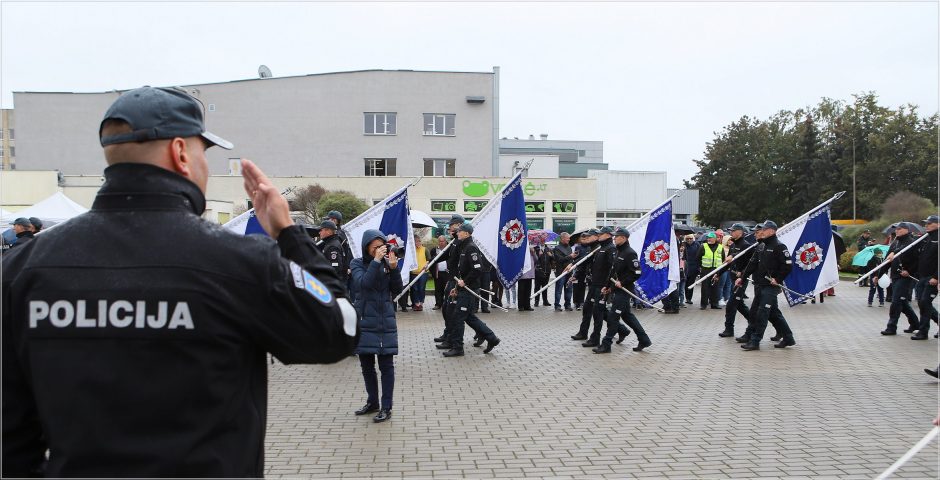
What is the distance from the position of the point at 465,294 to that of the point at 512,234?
65.1 inches

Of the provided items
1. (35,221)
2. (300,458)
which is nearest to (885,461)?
(300,458)

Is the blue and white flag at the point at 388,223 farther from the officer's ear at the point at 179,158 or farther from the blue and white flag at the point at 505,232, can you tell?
the officer's ear at the point at 179,158

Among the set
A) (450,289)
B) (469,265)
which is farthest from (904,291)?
(450,289)

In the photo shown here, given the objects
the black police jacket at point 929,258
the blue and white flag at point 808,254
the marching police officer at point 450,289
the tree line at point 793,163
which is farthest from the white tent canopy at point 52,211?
the tree line at point 793,163

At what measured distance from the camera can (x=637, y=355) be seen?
11.3 metres

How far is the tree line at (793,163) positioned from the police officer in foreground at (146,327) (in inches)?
2285

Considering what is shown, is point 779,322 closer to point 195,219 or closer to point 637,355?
point 637,355

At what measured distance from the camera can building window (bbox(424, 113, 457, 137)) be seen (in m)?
46.6

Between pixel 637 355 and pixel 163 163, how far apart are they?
1021 cm

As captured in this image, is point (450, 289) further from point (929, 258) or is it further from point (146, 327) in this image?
point (146, 327)

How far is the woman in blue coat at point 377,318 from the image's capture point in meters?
7.32

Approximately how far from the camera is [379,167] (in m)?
46.8

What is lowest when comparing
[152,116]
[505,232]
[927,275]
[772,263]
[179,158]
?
[927,275]

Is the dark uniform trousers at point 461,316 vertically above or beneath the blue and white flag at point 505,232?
beneath
